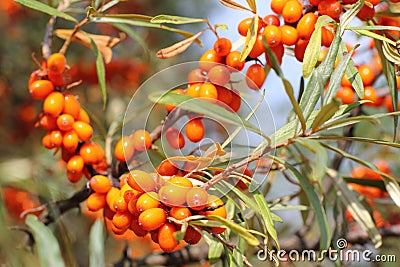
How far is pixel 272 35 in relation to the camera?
2.31ft

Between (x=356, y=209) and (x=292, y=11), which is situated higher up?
(x=292, y=11)

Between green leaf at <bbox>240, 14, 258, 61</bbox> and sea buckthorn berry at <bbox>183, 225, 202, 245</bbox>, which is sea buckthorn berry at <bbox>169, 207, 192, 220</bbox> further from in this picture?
green leaf at <bbox>240, 14, 258, 61</bbox>

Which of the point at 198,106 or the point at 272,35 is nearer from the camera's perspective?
the point at 198,106

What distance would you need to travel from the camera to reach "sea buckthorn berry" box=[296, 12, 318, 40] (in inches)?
28.2

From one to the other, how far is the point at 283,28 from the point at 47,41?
1.28 feet

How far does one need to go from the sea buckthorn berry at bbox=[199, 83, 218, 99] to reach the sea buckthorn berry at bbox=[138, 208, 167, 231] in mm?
163

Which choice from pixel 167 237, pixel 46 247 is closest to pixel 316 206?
pixel 167 237

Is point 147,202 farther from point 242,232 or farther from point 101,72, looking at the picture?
point 101,72

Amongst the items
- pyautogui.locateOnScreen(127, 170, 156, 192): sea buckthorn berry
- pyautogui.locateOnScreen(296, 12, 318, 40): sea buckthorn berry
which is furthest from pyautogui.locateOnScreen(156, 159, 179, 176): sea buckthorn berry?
pyautogui.locateOnScreen(296, 12, 318, 40): sea buckthorn berry

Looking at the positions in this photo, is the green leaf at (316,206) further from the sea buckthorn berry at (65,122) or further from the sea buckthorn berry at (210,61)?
the sea buckthorn berry at (65,122)

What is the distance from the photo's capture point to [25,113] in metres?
1.60

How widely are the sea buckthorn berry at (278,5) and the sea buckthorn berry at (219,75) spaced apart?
12 cm

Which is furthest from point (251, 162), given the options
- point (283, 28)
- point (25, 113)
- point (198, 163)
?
point (25, 113)

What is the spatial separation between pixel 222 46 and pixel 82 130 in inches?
10.0
